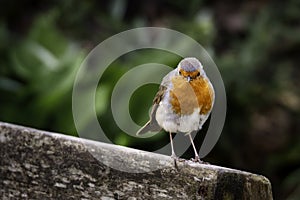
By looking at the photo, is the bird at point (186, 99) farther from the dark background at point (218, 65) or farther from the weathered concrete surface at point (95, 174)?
the dark background at point (218, 65)

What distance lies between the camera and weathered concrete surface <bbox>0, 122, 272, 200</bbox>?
965mm

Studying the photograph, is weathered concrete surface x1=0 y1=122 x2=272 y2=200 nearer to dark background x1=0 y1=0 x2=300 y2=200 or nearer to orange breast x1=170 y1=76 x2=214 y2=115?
orange breast x1=170 y1=76 x2=214 y2=115

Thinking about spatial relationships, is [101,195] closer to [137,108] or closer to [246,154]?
[137,108]

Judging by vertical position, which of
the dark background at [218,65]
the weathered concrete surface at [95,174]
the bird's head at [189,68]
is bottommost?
the weathered concrete surface at [95,174]

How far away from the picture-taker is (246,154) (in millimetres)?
4172

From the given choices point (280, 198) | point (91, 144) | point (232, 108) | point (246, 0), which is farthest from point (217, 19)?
point (91, 144)

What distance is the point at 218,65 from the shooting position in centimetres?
370

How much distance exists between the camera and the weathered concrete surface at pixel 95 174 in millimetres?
965

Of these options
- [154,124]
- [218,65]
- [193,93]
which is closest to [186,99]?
[193,93]

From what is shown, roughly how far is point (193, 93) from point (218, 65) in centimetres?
273

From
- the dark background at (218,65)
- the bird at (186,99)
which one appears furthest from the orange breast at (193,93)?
the dark background at (218,65)

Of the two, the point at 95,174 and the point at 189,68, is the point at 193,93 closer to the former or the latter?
the point at 189,68

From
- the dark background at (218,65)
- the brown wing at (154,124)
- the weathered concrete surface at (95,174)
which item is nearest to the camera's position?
the weathered concrete surface at (95,174)

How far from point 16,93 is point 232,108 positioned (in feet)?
4.50
